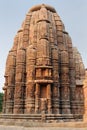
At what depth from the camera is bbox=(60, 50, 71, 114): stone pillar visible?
23719 mm

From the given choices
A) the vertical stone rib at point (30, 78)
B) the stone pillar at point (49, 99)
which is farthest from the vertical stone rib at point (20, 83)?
the stone pillar at point (49, 99)

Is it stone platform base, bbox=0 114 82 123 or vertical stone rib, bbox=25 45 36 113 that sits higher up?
vertical stone rib, bbox=25 45 36 113

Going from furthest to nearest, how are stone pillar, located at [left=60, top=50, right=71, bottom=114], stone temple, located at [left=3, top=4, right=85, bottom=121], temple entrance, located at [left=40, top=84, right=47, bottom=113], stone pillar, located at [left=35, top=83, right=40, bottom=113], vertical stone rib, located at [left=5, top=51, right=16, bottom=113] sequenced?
1. vertical stone rib, located at [left=5, top=51, right=16, bottom=113]
2. stone pillar, located at [left=60, top=50, right=71, bottom=114]
3. stone temple, located at [left=3, top=4, right=85, bottom=121]
4. stone pillar, located at [left=35, top=83, right=40, bottom=113]
5. temple entrance, located at [left=40, top=84, right=47, bottom=113]

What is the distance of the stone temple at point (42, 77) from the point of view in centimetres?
2253

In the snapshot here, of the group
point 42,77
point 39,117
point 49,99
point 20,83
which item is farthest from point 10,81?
point 39,117

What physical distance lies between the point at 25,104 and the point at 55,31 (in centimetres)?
1163

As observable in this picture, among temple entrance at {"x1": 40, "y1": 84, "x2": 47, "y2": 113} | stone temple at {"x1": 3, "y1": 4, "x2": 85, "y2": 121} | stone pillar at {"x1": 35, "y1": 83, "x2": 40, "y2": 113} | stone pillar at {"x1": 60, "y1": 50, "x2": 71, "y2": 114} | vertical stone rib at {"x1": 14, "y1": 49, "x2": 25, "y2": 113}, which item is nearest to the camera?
temple entrance at {"x1": 40, "y1": 84, "x2": 47, "y2": 113}

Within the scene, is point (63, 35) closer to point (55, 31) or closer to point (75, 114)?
point (55, 31)

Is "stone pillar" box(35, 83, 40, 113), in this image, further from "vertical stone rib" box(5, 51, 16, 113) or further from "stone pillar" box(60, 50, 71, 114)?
"vertical stone rib" box(5, 51, 16, 113)

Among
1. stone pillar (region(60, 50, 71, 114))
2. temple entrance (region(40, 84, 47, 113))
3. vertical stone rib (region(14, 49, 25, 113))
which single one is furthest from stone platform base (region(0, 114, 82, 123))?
stone pillar (region(60, 50, 71, 114))

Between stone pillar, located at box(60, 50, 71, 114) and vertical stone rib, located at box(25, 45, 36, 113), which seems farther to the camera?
stone pillar, located at box(60, 50, 71, 114)

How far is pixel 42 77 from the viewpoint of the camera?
23.1 metres

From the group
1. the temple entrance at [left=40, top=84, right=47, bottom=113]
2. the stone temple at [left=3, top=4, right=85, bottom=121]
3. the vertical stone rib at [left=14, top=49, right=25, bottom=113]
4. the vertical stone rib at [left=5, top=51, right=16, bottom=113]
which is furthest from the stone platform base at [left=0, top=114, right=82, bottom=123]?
the vertical stone rib at [left=5, top=51, right=16, bottom=113]

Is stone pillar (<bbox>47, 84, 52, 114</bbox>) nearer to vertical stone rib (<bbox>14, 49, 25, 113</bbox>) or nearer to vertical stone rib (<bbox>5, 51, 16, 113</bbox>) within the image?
vertical stone rib (<bbox>14, 49, 25, 113</bbox>)
